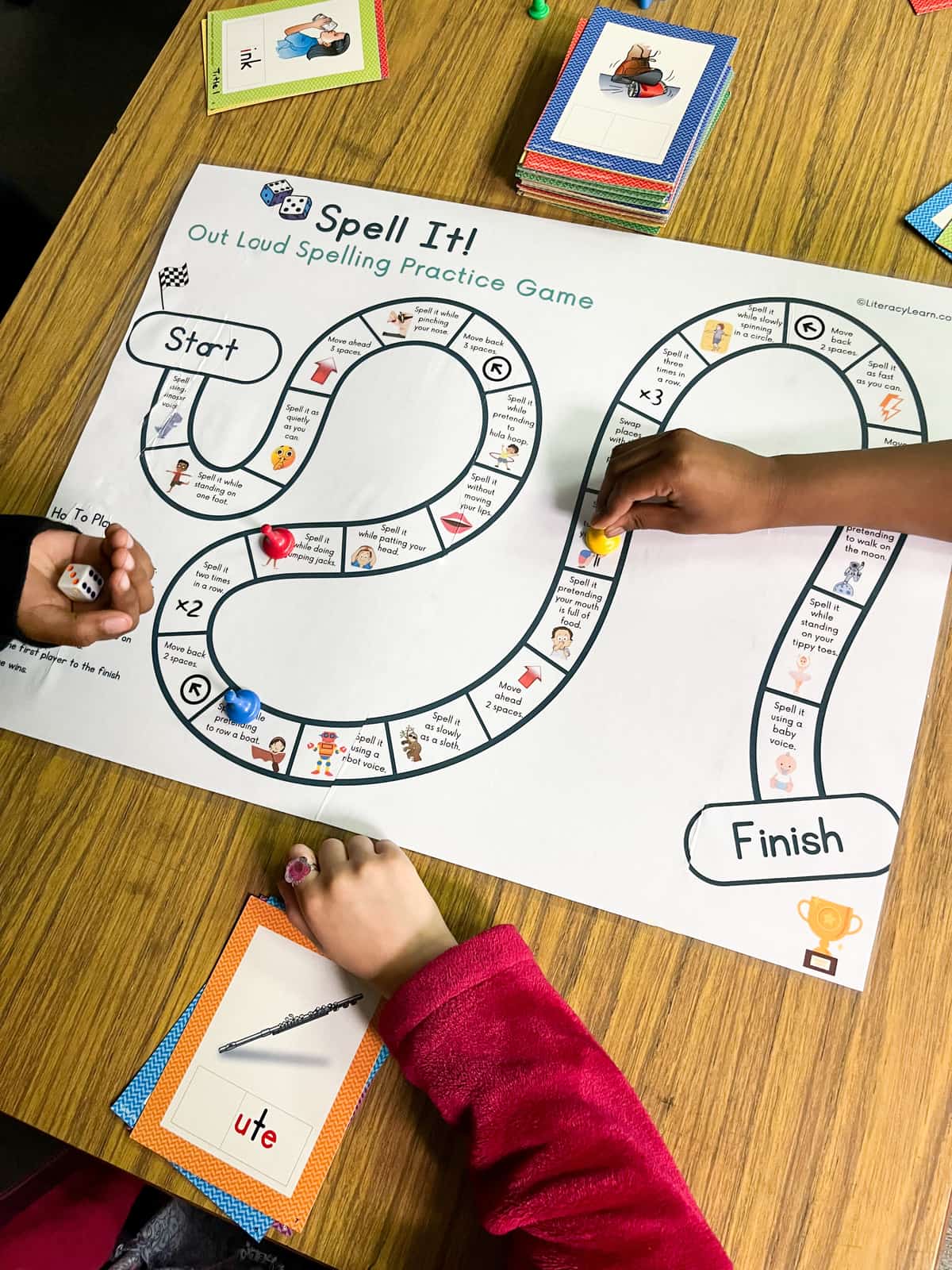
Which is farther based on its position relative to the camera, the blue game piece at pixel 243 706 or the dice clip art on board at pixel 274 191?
the dice clip art on board at pixel 274 191

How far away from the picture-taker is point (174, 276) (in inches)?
33.8

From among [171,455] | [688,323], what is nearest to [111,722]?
[171,455]

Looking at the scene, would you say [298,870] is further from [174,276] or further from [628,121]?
[628,121]

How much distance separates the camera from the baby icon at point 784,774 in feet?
2.04

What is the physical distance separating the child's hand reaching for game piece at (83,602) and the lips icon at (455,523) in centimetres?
25

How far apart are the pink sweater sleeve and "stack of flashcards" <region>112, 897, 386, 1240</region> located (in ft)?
0.16

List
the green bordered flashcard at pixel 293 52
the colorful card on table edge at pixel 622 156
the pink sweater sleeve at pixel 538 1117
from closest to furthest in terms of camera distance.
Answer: the pink sweater sleeve at pixel 538 1117 < the colorful card on table edge at pixel 622 156 < the green bordered flashcard at pixel 293 52

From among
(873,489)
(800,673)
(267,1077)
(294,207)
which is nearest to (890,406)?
(873,489)

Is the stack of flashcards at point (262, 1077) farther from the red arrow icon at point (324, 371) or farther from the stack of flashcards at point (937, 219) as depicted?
the stack of flashcards at point (937, 219)

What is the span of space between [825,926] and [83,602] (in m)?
0.61

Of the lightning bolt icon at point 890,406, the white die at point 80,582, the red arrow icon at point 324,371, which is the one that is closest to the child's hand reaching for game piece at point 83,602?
the white die at point 80,582

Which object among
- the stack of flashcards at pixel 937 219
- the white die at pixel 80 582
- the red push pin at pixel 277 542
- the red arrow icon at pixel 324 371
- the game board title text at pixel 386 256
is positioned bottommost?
the white die at pixel 80 582

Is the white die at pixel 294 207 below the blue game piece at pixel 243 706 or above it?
above

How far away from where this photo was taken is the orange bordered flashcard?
59cm
